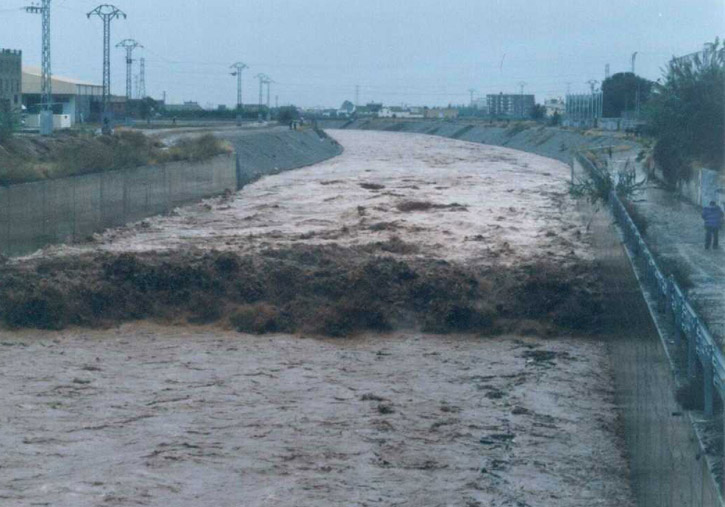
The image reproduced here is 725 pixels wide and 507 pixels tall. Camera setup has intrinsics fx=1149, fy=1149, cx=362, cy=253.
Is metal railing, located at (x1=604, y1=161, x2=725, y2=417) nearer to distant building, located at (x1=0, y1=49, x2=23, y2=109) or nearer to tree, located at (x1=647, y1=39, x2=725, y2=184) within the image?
tree, located at (x1=647, y1=39, x2=725, y2=184)

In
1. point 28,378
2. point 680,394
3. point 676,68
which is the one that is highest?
point 676,68

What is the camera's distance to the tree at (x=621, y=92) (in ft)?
164

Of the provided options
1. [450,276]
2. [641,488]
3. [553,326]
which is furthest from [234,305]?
[641,488]

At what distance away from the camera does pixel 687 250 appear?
2255cm

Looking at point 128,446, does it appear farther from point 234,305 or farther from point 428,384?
point 234,305

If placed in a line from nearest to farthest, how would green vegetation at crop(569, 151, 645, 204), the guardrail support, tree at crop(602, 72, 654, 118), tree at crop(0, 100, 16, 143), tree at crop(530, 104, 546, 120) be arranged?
1. the guardrail support
2. green vegetation at crop(569, 151, 645, 204)
3. tree at crop(0, 100, 16, 143)
4. tree at crop(602, 72, 654, 118)
5. tree at crop(530, 104, 546, 120)

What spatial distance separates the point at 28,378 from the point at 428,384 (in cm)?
638

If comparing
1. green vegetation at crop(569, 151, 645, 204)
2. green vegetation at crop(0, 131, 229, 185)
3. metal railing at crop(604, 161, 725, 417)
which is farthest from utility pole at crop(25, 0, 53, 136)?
metal railing at crop(604, 161, 725, 417)

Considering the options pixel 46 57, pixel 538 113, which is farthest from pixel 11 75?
pixel 538 113

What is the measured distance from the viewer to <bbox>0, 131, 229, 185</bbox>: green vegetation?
1343 inches

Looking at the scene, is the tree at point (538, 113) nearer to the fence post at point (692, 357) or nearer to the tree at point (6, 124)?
the tree at point (6, 124)

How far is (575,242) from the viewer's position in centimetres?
3609

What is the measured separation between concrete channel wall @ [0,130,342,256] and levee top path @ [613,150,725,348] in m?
16.0

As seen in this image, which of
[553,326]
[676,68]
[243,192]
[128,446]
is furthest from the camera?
[243,192]
